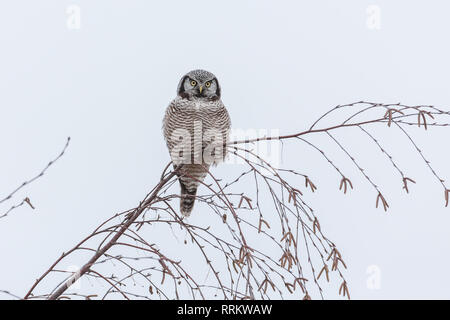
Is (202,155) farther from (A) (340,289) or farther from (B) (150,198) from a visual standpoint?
(A) (340,289)

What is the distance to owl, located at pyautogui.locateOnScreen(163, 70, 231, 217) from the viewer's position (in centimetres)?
414

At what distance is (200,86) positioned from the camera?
14.4ft

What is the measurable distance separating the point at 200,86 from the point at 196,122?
30 cm

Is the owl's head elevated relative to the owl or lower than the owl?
elevated

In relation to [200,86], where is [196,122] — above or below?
below

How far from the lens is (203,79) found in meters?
4.42

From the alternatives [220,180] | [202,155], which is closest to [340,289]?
[220,180]

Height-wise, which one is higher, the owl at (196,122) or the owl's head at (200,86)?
the owl's head at (200,86)

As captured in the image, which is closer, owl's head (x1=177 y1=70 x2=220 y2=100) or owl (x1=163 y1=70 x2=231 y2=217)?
owl (x1=163 y1=70 x2=231 y2=217)

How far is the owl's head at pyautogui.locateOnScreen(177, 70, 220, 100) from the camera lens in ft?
14.4

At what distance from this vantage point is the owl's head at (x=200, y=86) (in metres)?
4.40

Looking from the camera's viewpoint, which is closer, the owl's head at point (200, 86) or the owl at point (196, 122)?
the owl at point (196, 122)

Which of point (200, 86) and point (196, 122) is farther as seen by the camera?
point (200, 86)
